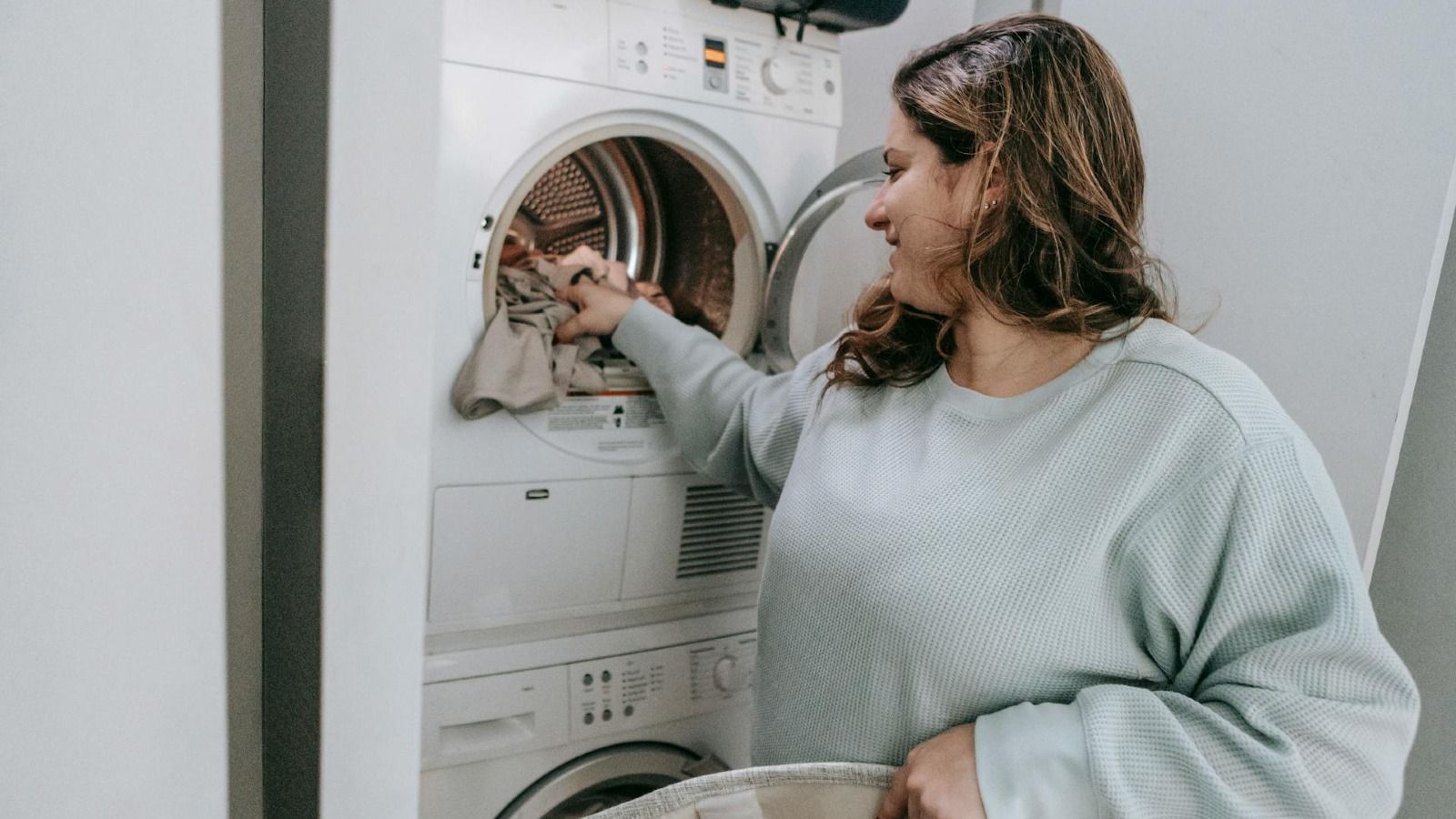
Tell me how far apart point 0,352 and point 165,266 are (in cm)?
4

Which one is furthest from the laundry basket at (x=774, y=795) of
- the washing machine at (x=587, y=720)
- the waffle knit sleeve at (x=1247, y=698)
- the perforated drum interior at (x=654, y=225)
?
the perforated drum interior at (x=654, y=225)

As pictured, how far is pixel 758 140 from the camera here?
1500 millimetres

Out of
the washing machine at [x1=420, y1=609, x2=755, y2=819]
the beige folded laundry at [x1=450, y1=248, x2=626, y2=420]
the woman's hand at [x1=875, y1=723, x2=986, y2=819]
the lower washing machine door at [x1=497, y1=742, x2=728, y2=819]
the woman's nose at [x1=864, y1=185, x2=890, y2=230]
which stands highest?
the woman's nose at [x1=864, y1=185, x2=890, y2=230]

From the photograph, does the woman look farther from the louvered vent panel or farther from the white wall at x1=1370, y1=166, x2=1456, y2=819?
the white wall at x1=1370, y1=166, x2=1456, y2=819

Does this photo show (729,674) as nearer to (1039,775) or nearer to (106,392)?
(1039,775)

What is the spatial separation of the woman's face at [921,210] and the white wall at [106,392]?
88 cm

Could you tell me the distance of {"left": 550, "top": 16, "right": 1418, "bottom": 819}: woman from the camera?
0.84 m

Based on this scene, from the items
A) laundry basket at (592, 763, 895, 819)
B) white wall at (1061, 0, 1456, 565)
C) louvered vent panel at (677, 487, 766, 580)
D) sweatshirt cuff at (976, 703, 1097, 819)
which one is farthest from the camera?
louvered vent panel at (677, 487, 766, 580)

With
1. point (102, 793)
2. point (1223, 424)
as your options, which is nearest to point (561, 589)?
point (1223, 424)

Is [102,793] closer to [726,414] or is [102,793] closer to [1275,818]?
[1275,818]

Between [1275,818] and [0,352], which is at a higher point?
[0,352]

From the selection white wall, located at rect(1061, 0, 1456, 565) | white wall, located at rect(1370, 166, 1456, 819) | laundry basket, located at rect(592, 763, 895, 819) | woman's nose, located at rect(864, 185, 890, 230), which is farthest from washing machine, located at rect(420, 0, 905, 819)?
white wall, located at rect(1370, 166, 1456, 819)

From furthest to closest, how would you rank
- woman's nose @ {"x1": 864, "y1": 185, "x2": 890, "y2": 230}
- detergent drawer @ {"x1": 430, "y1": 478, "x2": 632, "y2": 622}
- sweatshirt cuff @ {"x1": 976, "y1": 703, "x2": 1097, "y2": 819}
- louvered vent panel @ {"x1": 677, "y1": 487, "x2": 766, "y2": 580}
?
louvered vent panel @ {"x1": 677, "y1": 487, "x2": 766, "y2": 580} < detergent drawer @ {"x1": 430, "y1": 478, "x2": 632, "y2": 622} < woman's nose @ {"x1": 864, "y1": 185, "x2": 890, "y2": 230} < sweatshirt cuff @ {"x1": 976, "y1": 703, "x2": 1097, "y2": 819}

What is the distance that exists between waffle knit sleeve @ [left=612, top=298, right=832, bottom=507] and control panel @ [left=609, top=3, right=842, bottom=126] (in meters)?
0.33
